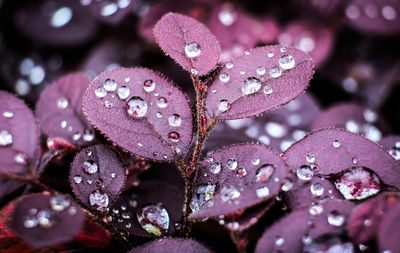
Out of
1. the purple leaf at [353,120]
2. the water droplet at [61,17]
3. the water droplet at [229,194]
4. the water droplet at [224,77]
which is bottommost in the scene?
the purple leaf at [353,120]

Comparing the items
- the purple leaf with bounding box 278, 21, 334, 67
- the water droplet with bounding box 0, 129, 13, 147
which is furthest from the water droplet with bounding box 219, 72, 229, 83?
the purple leaf with bounding box 278, 21, 334, 67

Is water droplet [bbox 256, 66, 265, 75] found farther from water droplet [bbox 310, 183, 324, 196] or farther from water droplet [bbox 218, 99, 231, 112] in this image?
water droplet [bbox 310, 183, 324, 196]

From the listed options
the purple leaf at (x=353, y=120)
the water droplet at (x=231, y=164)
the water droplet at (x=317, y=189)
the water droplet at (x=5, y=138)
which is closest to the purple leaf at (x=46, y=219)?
the water droplet at (x=5, y=138)

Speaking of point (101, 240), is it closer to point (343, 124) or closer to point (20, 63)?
point (343, 124)

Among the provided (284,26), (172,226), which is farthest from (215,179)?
(284,26)

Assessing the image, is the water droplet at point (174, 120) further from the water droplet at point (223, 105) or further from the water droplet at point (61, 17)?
the water droplet at point (61, 17)
